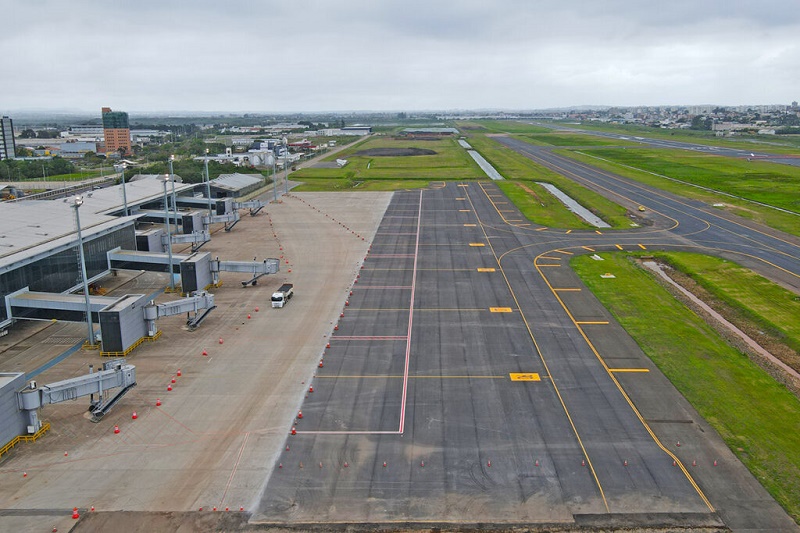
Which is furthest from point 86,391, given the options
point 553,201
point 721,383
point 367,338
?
point 553,201

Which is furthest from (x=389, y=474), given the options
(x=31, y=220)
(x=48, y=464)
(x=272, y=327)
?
(x=31, y=220)

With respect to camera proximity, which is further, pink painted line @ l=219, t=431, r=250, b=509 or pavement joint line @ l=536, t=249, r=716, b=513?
pavement joint line @ l=536, t=249, r=716, b=513

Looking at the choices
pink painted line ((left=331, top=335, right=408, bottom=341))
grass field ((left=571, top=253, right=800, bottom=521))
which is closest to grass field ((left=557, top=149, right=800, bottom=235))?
grass field ((left=571, top=253, right=800, bottom=521))

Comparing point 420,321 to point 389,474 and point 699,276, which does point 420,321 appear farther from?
point 699,276

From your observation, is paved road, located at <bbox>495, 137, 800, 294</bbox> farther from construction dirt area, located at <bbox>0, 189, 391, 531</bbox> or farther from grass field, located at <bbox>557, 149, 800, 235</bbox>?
construction dirt area, located at <bbox>0, 189, 391, 531</bbox>

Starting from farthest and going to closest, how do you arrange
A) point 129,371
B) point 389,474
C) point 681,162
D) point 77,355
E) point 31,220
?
point 681,162 < point 31,220 < point 77,355 < point 129,371 < point 389,474

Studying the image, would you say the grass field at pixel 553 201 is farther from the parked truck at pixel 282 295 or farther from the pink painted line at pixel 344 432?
the pink painted line at pixel 344 432

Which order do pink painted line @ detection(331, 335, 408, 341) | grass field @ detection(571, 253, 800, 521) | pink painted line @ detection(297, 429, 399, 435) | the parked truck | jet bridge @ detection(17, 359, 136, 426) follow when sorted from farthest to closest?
1. the parked truck
2. pink painted line @ detection(331, 335, 408, 341)
3. pink painted line @ detection(297, 429, 399, 435)
4. jet bridge @ detection(17, 359, 136, 426)
5. grass field @ detection(571, 253, 800, 521)
